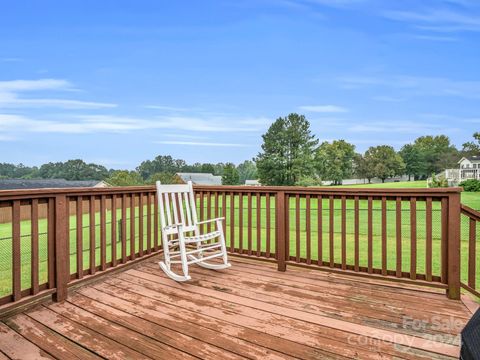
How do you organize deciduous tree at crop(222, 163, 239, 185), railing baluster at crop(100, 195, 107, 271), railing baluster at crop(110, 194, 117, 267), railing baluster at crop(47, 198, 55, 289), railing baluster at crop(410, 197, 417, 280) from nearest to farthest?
railing baluster at crop(47, 198, 55, 289) → railing baluster at crop(410, 197, 417, 280) → railing baluster at crop(100, 195, 107, 271) → railing baluster at crop(110, 194, 117, 267) → deciduous tree at crop(222, 163, 239, 185)

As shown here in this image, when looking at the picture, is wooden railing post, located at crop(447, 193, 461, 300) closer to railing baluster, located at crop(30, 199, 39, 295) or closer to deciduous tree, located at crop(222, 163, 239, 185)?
railing baluster, located at crop(30, 199, 39, 295)

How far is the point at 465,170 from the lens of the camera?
103ft

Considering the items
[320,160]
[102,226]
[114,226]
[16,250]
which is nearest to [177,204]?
[114,226]

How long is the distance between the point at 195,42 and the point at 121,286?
14289 millimetres

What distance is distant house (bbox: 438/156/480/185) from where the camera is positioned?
Result: 29.7 metres

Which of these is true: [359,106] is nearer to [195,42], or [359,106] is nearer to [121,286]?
[195,42]

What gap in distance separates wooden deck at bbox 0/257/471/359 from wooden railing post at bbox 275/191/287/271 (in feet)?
1.06

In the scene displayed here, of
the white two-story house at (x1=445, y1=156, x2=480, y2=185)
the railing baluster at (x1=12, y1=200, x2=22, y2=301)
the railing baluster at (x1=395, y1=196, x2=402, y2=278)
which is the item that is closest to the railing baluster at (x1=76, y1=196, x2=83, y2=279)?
the railing baluster at (x1=12, y1=200, x2=22, y2=301)

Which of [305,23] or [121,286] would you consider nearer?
[121,286]

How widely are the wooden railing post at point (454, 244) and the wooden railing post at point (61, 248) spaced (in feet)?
9.97

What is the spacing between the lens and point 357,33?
47.3 ft

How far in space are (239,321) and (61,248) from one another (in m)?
1.51

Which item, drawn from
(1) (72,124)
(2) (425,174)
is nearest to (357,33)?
(2) (425,174)

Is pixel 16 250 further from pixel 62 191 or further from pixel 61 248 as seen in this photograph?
pixel 62 191
